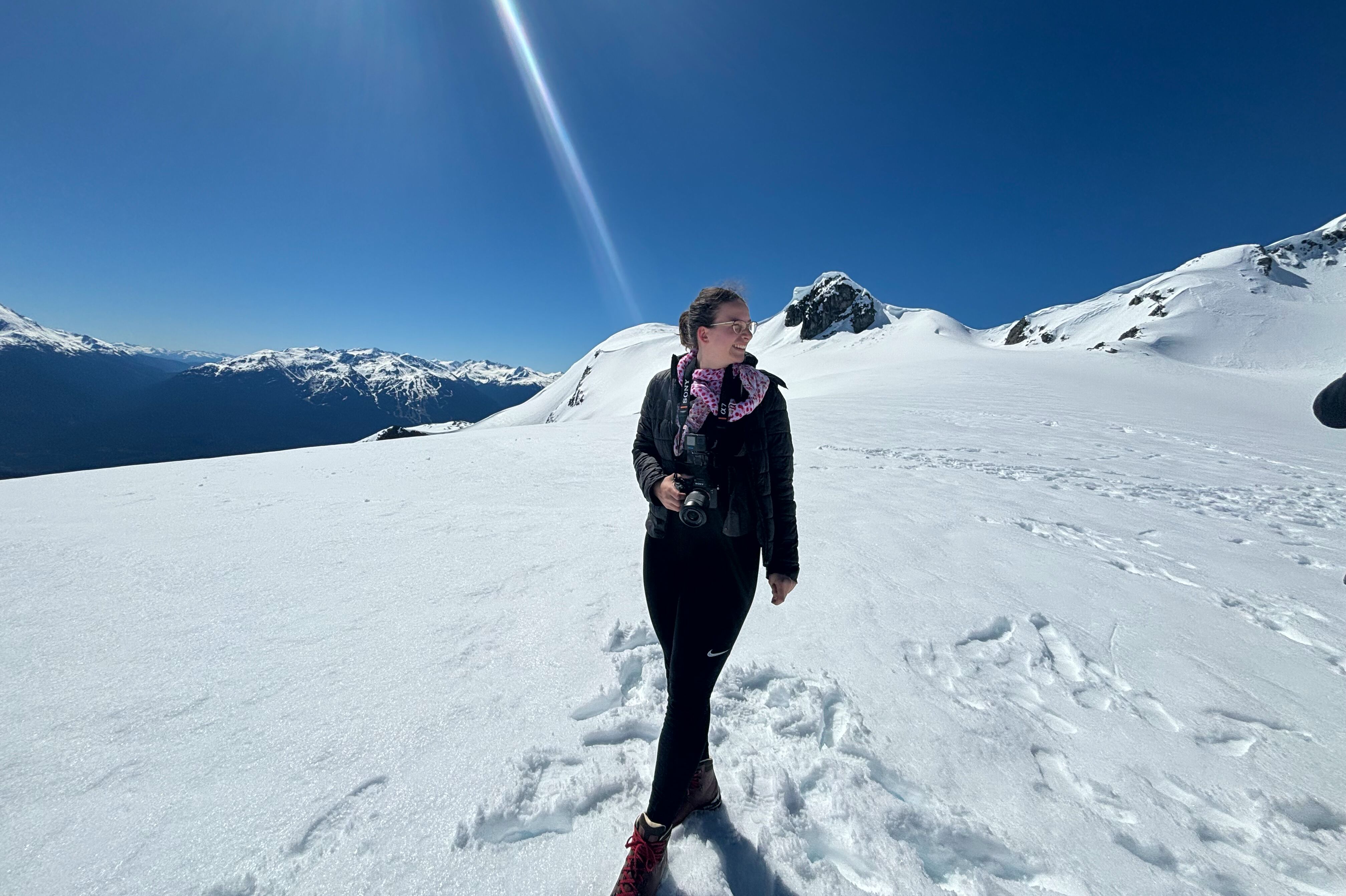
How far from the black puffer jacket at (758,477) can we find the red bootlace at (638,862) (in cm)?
128

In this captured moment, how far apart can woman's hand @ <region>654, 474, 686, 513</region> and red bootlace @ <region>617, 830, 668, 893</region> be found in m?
1.41

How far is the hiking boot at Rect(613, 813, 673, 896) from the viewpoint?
1.98 metres

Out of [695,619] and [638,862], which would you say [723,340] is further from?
[638,862]

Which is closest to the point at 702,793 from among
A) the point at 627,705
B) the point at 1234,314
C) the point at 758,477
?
the point at 627,705

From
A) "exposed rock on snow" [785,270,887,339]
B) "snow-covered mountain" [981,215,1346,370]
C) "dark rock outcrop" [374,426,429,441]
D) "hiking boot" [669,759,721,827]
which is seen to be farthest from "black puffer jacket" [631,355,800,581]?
"exposed rock on snow" [785,270,887,339]

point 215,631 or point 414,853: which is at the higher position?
point 215,631

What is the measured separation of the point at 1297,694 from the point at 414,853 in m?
5.33

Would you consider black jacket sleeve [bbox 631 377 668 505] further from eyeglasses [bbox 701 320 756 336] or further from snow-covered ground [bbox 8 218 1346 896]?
snow-covered ground [bbox 8 218 1346 896]

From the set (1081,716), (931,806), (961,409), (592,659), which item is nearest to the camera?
(931,806)

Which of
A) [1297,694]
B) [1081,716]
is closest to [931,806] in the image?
[1081,716]

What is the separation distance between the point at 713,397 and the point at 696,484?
16.5 inches

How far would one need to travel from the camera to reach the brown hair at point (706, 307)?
234cm

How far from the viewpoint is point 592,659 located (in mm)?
3408

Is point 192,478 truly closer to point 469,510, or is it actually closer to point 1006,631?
point 469,510
